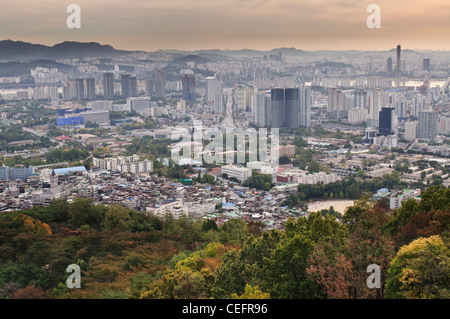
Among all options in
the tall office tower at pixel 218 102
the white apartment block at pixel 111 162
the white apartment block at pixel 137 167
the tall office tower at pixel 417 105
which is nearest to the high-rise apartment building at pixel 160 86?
the tall office tower at pixel 218 102

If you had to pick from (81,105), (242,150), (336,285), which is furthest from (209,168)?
(81,105)

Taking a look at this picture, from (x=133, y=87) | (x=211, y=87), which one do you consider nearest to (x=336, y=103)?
(x=211, y=87)

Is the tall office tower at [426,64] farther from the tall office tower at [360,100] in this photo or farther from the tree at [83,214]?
the tree at [83,214]

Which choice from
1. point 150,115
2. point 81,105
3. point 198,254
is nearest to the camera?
point 198,254

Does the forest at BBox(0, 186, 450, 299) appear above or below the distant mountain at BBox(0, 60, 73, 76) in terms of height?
below

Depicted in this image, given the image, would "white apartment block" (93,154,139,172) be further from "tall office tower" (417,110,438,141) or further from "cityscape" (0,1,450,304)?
"tall office tower" (417,110,438,141)

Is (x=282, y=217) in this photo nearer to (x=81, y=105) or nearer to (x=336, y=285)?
(x=336, y=285)

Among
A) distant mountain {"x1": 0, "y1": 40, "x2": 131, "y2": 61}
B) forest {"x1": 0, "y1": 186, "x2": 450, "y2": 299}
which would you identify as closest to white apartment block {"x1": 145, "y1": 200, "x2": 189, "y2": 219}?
forest {"x1": 0, "y1": 186, "x2": 450, "y2": 299}
